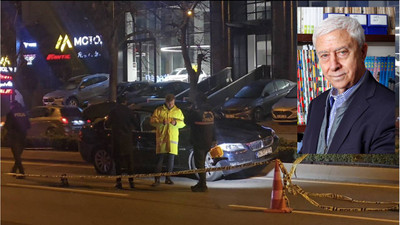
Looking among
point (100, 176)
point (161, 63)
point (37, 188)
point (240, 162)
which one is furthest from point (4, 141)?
point (240, 162)

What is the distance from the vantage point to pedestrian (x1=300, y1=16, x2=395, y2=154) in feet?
7.93

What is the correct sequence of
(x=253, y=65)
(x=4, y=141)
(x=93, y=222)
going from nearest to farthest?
(x=253, y=65), (x=93, y=222), (x=4, y=141)

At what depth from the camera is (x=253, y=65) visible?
7.76 feet

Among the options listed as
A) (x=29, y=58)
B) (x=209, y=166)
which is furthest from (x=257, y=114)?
(x=29, y=58)

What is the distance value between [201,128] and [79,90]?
537mm

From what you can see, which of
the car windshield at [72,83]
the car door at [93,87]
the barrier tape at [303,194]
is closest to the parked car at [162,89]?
the car door at [93,87]

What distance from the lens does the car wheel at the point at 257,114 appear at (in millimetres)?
2367

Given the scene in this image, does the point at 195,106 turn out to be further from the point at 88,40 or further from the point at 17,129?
the point at 17,129

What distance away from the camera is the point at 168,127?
247 cm

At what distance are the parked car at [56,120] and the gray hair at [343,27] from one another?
40.0 inches

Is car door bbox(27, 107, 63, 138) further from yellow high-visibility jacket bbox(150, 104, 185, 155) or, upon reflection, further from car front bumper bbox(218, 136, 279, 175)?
car front bumper bbox(218, 136, 279, 175)

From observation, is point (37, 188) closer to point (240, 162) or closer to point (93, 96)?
point (93, 96)

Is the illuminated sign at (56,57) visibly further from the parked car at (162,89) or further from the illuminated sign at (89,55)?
the parked car at (162,89)

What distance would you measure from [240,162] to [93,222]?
772 millimetres
